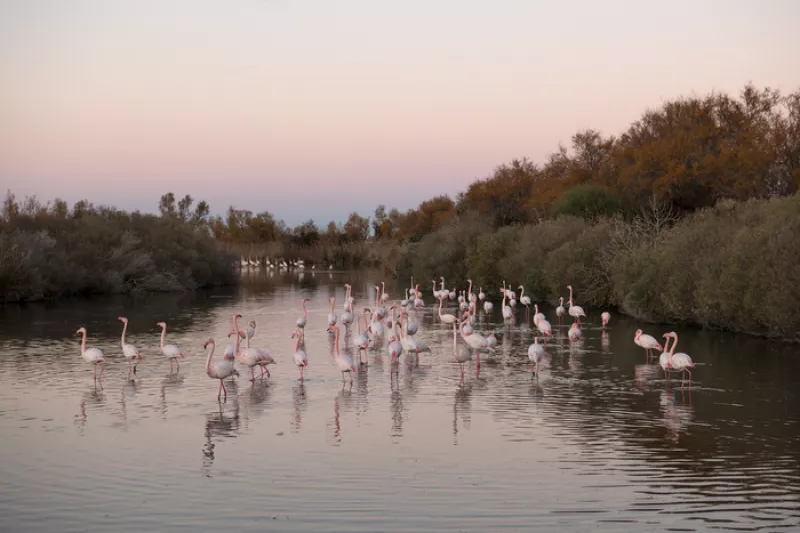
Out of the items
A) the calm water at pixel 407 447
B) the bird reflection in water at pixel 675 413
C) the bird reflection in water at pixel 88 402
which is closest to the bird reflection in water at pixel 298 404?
the calm water at pixel 407 447

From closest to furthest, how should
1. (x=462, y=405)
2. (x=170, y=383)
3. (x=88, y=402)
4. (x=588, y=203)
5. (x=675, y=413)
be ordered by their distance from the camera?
(x=675, y=413), (x=462, y=405), (x=88, y=402), (x=170, y=383), (x=588, y=203)

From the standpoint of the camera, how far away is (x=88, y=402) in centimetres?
1455

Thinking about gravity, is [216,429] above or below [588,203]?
below

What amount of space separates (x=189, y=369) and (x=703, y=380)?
32.3 feet

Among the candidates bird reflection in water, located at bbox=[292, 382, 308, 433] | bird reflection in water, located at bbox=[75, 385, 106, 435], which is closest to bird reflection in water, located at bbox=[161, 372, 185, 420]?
bird reflection in water, located at bbox=[75, 385, 106, 435]

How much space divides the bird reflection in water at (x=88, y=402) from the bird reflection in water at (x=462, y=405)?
513 cm

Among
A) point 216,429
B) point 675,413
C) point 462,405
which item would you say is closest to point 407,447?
point 216,429

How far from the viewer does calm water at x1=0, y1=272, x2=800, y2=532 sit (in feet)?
28.5

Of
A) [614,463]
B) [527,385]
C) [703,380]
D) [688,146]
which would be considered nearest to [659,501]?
[614,463]

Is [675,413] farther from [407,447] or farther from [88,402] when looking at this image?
[88,402]

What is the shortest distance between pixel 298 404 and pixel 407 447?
10.9 feet

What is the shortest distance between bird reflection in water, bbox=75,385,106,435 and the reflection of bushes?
24662 mm

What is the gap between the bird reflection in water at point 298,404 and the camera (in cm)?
1281

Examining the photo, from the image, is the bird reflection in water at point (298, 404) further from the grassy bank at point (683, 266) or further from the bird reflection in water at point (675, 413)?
the grassy bank at point (683, 266)
